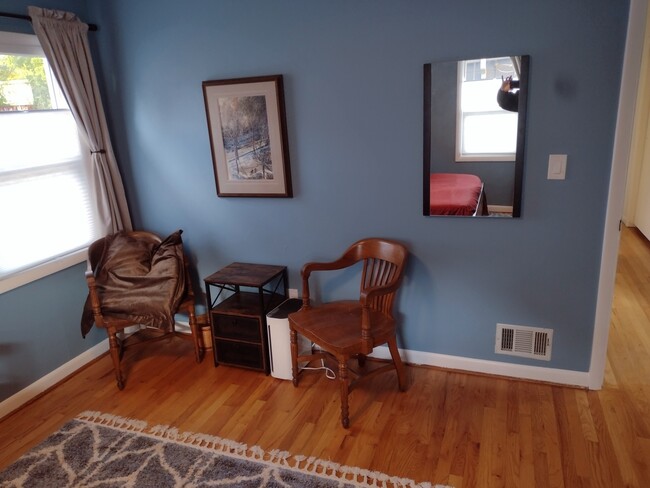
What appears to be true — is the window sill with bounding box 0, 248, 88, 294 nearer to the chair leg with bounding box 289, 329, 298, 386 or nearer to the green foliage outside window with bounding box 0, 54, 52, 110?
the green foliage outside window with bounding box 0, 54, 52, 110

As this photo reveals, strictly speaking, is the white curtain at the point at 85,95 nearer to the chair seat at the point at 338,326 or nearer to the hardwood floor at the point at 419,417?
the hardwood floor at the point at 419,417

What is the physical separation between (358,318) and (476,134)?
1150 mm

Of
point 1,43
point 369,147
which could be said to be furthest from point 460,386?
point 1,43

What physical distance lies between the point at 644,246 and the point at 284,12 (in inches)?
167

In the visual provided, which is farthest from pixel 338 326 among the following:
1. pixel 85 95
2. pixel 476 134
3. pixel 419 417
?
pixel 85 95

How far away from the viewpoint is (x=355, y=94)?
2.61 meters

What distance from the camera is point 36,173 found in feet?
9.27

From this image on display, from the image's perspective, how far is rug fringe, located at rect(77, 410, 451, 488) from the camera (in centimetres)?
203

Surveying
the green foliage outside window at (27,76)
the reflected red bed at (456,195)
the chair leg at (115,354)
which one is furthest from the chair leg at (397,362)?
the green foliage outside window at (27,76)

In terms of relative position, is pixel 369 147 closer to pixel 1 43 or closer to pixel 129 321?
pixel 129 321

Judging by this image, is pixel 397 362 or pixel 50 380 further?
pixel 50 380

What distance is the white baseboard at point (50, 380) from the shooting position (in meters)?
2.67

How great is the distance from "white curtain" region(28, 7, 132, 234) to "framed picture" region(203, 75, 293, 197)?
29.9 inches

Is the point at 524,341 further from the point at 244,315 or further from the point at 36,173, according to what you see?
the point at 36,173
